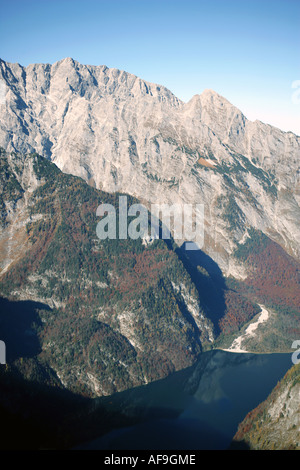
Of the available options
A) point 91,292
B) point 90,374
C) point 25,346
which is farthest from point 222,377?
point 25,346

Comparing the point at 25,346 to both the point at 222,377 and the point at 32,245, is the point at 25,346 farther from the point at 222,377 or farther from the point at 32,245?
the point at 222,377

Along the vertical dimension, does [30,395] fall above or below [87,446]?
above

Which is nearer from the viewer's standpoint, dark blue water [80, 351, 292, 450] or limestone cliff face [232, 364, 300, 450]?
limestone cliff face [232, 364, 300, 450]

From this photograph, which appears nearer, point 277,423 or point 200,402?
point 277,423

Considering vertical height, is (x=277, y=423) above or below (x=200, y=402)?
above

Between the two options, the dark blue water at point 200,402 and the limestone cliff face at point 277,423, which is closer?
the limestone cliff face at point 277,423

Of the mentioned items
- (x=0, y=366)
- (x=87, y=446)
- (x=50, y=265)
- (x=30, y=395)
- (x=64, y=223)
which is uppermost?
(x=64, y=223)
